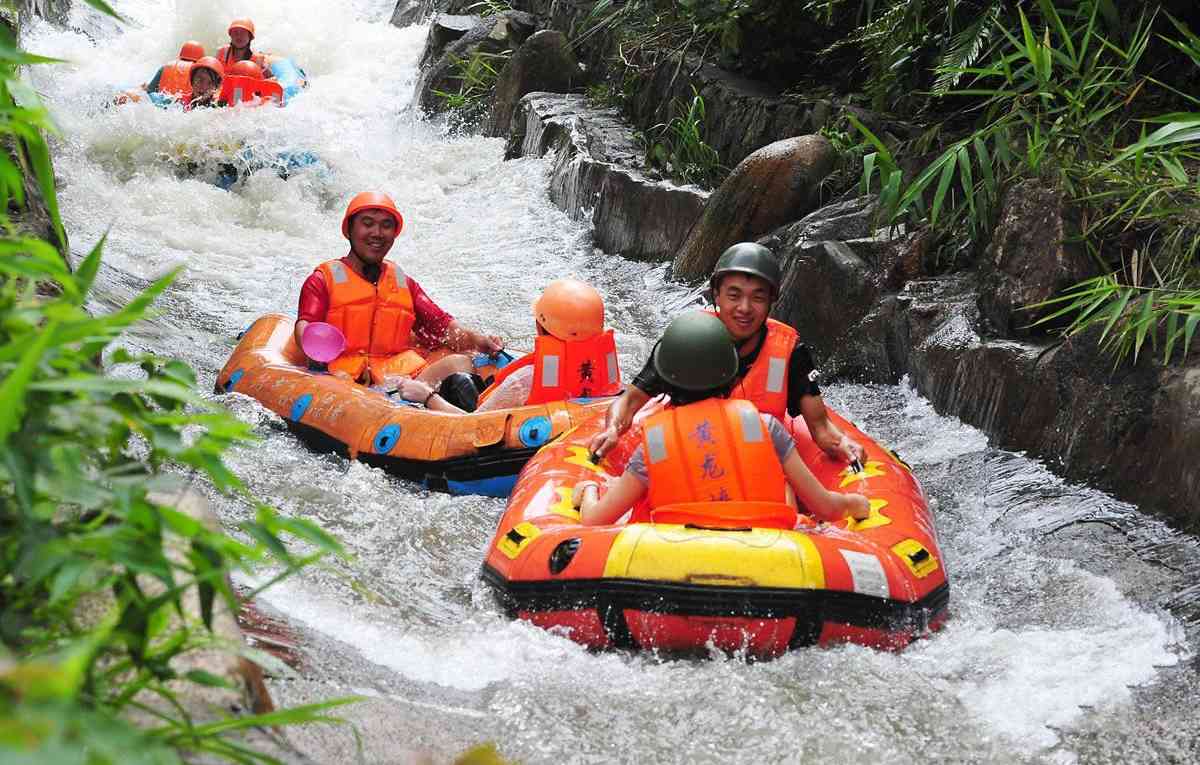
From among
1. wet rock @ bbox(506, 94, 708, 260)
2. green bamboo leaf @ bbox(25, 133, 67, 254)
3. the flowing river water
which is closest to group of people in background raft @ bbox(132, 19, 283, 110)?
wet rock @ bbox(506, 94, 708, 260)

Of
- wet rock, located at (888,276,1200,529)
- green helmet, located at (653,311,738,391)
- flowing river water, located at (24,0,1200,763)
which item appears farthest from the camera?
wet rock, located at (888,276,1200,529)

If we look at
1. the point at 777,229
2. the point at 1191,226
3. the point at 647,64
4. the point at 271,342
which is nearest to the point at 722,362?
the point at 1191,226

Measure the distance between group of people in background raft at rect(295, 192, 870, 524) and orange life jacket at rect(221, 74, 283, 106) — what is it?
7.79m

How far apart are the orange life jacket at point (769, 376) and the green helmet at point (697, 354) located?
32.4 inches

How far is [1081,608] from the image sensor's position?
4.42 meters

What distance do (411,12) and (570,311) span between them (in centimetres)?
1442

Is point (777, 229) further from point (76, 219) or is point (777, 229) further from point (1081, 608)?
point (76, 219)

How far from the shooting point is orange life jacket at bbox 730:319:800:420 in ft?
16.6

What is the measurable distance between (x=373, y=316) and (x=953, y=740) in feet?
13.4

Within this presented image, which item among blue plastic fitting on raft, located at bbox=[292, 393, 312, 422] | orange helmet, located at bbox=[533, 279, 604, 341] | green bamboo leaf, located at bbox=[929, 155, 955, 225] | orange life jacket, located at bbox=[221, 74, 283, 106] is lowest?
orange life jacket, located at bbox=[221, 74, 283, 106]

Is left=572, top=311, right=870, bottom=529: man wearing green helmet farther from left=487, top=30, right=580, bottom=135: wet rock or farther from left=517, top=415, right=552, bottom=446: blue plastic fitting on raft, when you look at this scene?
left=487, top=30, right=580, bottom=135: wet rock

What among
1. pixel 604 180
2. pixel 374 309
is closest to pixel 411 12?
pixel 604 180

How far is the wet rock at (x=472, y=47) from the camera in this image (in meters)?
14.8

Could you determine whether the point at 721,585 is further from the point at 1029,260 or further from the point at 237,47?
the point at 237,47
